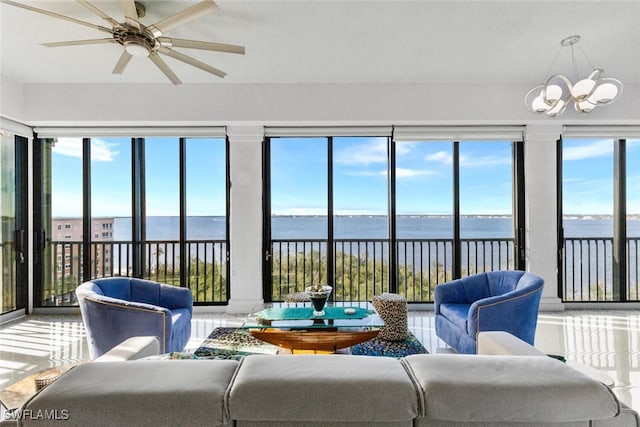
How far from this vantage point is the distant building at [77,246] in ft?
15.3

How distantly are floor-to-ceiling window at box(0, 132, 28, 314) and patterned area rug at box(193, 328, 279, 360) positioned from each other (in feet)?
9.22

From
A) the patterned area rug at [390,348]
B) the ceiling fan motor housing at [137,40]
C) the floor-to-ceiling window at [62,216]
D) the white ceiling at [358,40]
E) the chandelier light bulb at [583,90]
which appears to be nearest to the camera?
the ceiling fan motor housing at [137,40]

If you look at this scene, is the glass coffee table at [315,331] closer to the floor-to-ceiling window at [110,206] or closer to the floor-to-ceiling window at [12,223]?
the floor-to-ceiling window at [110,206]

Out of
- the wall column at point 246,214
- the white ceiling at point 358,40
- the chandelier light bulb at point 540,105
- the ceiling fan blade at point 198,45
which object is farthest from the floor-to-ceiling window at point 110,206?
the chandelier light bulb at point 540,105

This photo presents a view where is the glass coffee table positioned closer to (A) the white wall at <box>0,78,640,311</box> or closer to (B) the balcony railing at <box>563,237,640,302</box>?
(A) the white wall at <box>0,78,640,311</box>

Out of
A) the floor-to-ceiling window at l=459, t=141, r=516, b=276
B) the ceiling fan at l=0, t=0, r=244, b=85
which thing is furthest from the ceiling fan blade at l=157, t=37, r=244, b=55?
the floor-to-ceiling window at l=459, t=141, r=516, b=276

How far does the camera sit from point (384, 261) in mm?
4957

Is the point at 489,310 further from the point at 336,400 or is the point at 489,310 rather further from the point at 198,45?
the point at 198,45

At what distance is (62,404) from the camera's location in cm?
95

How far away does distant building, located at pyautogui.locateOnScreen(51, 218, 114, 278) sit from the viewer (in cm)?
466

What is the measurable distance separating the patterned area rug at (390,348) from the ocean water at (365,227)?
173 cm

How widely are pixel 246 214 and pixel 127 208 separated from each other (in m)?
1.66

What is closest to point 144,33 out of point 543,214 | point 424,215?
point 424,215

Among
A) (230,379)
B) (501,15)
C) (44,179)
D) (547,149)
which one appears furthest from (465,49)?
(44,179)
